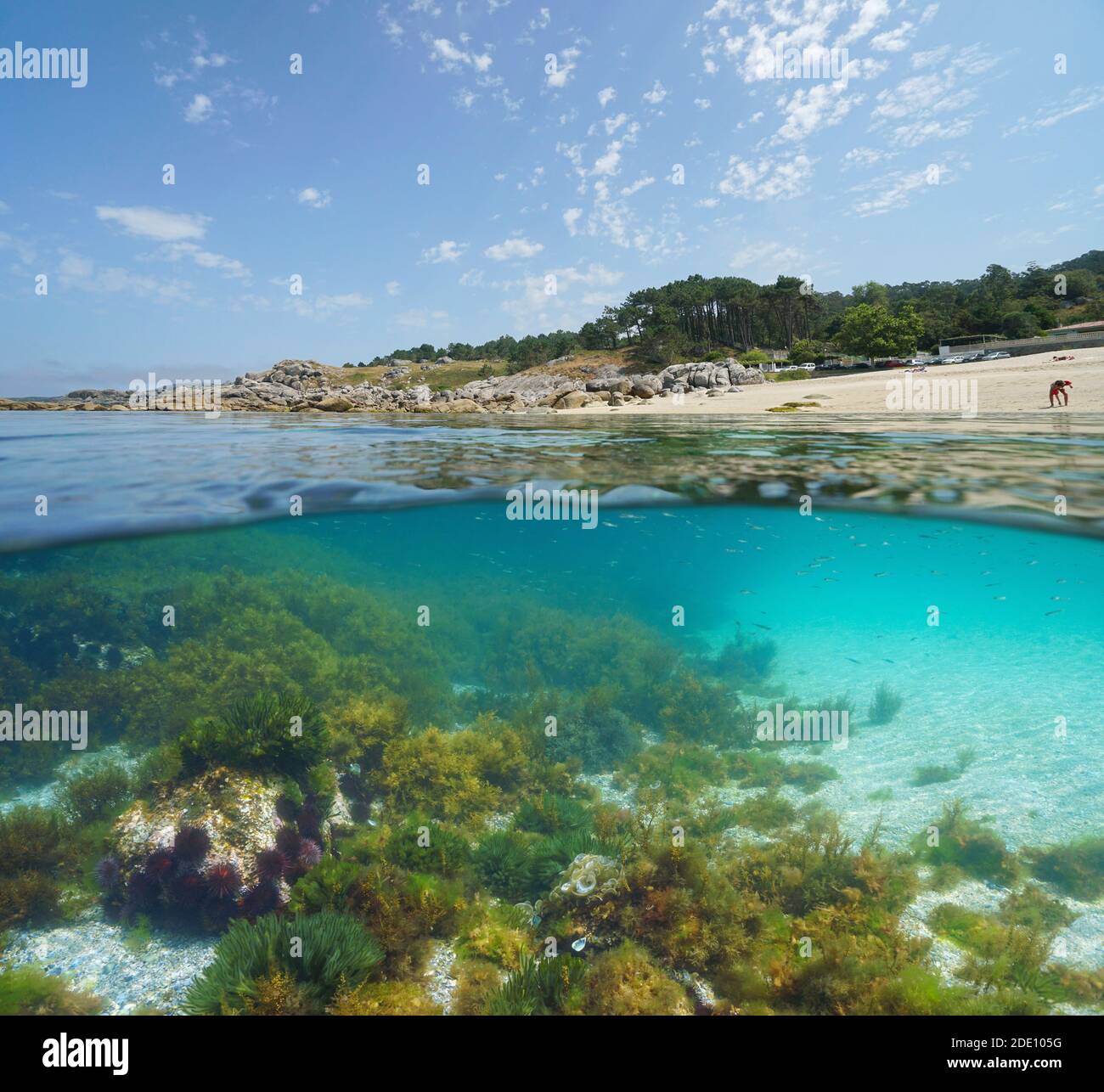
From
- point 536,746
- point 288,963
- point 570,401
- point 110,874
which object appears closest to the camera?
point 288,963

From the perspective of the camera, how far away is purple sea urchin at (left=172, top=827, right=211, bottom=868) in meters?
5.77

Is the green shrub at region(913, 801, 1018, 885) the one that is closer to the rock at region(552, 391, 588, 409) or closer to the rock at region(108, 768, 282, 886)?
the rock at region(108, 768, 282, 886)

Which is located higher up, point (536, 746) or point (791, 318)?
point (791, 318)

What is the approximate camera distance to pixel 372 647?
43.7 feet

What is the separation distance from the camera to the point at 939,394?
29.0 m

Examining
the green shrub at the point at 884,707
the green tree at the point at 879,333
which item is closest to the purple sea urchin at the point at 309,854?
the green shrub at the point at 884,707

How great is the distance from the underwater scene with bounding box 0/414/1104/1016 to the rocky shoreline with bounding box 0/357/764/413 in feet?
73.9

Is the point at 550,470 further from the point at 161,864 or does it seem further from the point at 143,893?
the point at 143,893

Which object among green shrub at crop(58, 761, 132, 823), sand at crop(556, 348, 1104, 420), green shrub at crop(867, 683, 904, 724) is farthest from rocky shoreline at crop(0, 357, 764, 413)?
green shrub at crop(58, 761, 132, 823)

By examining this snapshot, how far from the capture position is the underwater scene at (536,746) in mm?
5008

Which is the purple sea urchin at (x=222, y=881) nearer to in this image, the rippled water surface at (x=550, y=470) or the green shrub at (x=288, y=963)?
the green shrub at (x=288, y=963)

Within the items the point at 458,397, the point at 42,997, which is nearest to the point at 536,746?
the point at 42,997

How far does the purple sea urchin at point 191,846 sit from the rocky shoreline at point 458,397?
107 ft

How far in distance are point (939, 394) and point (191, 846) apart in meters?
34.9
